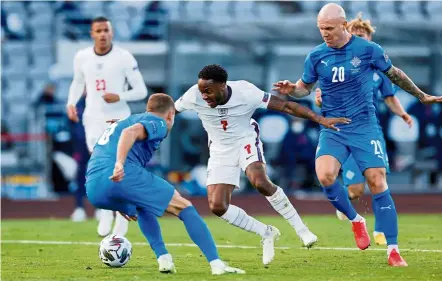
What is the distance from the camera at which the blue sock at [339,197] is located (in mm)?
11438

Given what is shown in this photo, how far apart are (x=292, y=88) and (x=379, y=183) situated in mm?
1363

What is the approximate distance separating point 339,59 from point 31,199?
A: 15136 millimetres

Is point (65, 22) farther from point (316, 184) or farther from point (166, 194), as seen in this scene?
point (166, 194)

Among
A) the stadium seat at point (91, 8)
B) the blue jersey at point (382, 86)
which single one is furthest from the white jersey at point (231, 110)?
the stadium seat at point (91, 8)

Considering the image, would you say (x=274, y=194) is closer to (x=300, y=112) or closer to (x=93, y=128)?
(x=300, y=112)

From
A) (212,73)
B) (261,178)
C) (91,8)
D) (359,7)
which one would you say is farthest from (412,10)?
(212,73)

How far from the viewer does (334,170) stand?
439 inches

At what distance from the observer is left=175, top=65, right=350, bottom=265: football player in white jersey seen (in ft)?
35.7

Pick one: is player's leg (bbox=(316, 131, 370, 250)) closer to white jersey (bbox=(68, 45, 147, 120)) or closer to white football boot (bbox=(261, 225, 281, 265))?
white football boot (bbox=(261, 225, 281, 265))

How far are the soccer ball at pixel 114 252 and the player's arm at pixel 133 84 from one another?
12.8ft

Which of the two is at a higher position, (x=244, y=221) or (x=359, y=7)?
(x=244, y=221)

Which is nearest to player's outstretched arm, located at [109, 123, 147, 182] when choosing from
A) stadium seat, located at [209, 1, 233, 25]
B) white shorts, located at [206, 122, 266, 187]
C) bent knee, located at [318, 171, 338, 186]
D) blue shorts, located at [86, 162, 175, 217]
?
blue shorts, located at [86, 162, 175, 217]

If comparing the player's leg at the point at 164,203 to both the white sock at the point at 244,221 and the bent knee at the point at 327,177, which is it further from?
the bent knee at the point at 327,177

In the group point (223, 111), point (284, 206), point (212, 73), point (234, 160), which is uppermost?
point (212, 73)
